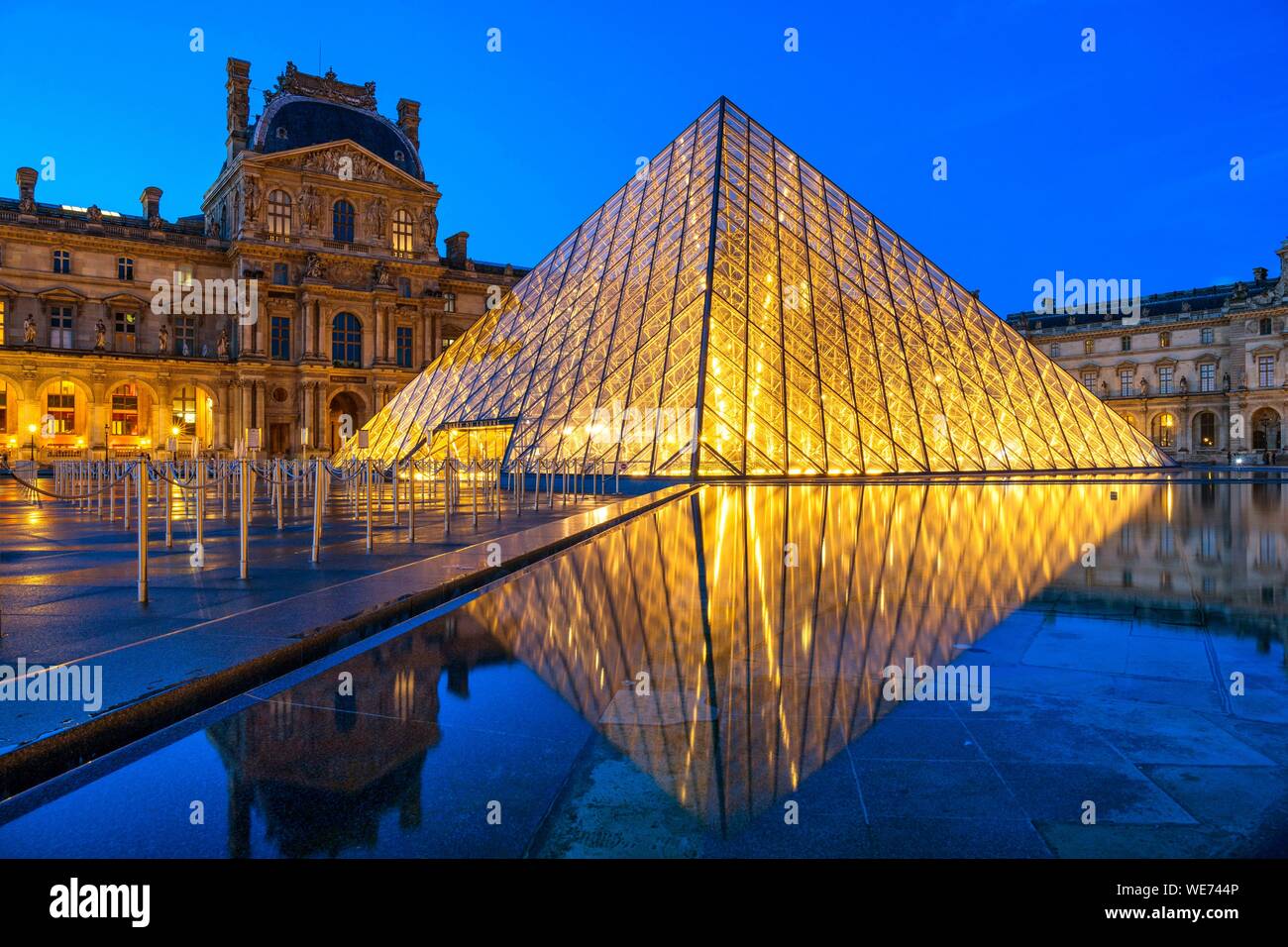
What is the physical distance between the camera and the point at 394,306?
43.3 metres

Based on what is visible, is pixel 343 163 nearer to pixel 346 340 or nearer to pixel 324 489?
pixel 346 340

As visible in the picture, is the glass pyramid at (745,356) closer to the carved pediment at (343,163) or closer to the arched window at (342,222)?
the arched window at (342,222)

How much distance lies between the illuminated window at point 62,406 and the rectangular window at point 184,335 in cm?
497

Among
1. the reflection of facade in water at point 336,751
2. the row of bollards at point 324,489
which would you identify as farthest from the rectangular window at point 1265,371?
the reflection of facade in water at point 336,751

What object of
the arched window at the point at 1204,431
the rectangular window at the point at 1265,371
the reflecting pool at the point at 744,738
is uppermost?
the rectangular window at the point at 1265,371

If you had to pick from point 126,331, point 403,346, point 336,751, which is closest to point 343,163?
point 403,346

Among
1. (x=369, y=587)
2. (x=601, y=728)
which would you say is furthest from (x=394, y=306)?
(x=601, y=728)

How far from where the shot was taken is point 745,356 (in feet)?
70.9

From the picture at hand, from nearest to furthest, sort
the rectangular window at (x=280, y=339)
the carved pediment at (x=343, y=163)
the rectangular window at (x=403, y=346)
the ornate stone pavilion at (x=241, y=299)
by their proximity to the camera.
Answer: the ornate stone pavilion at (x=241, y=299) → the carved pediment at (x=343, y=163) → the rectangular window at (x=280, y=339) → the rectangular window at (x=403, y=346)

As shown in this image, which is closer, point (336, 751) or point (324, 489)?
point (336, 751)

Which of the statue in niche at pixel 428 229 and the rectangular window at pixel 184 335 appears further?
the statue in niche at pixel 428 229

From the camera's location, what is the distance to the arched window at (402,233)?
44.5m

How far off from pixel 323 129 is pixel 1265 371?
61.8 m
